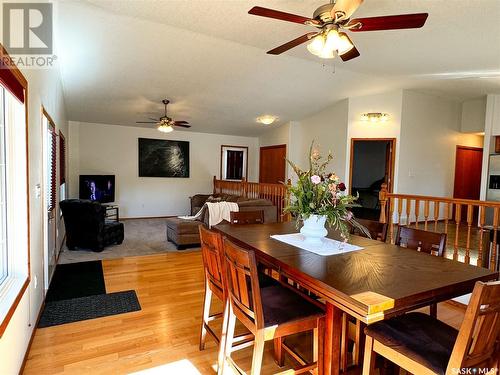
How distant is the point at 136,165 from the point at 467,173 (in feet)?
27.9

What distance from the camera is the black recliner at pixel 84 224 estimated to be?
15.6 feet

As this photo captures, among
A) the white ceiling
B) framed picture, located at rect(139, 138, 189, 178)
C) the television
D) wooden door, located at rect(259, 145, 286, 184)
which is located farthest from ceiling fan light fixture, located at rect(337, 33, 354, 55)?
framed picture, located at rect(139, 138, 189, 178)

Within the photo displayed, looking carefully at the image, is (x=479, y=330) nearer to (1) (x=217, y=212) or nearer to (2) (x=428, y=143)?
(1) (x=217, y=212)

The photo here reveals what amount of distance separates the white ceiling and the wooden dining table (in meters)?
2.39

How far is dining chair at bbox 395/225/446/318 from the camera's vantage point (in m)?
2.09

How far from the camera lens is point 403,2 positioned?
2838 millimetres

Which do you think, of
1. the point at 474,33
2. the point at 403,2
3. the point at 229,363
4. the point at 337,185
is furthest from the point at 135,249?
the point at 474,33

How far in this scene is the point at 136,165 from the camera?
27.4ft

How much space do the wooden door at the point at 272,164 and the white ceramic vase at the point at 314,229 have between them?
20.3 ft

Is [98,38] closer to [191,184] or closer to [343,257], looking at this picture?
[343,257]

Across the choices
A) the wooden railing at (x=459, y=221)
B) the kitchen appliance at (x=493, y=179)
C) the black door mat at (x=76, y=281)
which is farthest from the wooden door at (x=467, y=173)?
the black door mat at (x=76, y=281)

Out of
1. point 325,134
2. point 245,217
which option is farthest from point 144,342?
point 325,134

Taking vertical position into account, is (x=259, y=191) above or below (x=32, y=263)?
above

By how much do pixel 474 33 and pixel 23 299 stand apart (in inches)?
190
